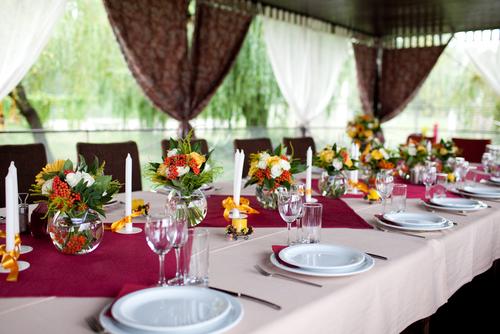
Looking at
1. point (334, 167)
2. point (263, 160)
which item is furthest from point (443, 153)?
point (263, 160)

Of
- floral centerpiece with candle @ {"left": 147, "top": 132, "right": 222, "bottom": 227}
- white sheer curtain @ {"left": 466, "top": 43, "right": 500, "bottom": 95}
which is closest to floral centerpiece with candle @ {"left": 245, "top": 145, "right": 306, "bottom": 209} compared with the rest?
floral centerpiece with candle @ {"left": 147, "top": 132, "right": 222, "bottom": 227}

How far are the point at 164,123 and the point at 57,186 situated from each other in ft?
15.1

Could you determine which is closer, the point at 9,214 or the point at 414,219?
the point at 9,214

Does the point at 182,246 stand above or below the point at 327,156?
below

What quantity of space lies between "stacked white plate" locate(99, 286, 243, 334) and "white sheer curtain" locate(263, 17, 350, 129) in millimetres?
5014

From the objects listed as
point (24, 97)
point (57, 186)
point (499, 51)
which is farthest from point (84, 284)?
point (499, 51)

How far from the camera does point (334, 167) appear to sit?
7.56 feet

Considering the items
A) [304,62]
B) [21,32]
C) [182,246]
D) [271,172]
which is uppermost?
[304,62]

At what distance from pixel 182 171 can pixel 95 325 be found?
0.76 meters

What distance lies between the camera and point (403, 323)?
1.35 m

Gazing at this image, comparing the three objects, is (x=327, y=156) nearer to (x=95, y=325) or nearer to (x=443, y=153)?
(x=443, y=153)

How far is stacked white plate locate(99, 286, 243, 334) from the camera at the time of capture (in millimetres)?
862

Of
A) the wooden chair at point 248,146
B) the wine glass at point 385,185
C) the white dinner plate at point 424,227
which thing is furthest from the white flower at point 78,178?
the wooden chair at point 248,146

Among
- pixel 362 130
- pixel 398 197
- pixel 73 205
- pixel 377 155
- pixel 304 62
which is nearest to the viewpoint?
pixel 73 205
